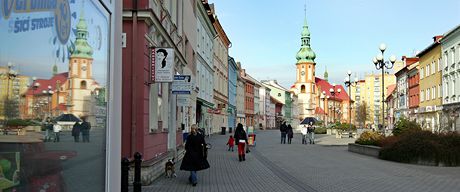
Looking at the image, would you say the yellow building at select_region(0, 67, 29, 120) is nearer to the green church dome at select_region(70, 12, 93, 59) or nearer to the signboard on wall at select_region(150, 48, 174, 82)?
the green church dome at select_region(70, 12, 93, 59)

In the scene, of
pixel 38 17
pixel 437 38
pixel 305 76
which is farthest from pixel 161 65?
pixel 305 76

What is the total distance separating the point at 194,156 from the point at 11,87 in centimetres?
1009

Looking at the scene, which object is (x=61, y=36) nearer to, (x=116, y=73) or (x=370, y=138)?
(x=116, y=73)

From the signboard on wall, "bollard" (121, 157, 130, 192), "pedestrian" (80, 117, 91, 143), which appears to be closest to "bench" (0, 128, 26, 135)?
"pedestrian" (80, 117, 91, 143)

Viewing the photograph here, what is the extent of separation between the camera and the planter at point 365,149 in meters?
23.5

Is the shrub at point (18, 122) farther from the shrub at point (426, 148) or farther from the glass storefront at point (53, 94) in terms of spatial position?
the shrub at point (426, 148)

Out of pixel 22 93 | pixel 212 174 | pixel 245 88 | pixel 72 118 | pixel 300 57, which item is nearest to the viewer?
pixel 22 93

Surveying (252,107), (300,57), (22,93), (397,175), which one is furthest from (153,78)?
(300,57)

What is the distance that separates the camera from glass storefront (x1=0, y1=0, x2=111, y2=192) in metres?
2.53

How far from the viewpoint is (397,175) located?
15578 mm

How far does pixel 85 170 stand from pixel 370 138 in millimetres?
24307

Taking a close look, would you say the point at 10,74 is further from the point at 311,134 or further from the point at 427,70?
the point at 427,70

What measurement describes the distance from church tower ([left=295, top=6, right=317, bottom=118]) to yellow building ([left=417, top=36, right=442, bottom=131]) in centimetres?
7082

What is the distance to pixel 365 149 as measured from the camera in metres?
25.1
